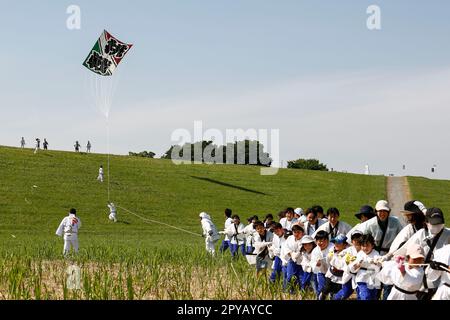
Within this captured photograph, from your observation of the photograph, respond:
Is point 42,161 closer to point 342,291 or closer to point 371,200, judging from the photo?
point 371,200


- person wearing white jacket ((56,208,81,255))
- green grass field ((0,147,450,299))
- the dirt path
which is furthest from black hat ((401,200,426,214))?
the dirt path

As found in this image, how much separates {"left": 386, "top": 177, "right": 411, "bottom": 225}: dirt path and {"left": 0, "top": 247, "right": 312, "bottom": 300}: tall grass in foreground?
40.9 meters

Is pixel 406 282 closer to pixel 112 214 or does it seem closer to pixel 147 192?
pixel 112 214

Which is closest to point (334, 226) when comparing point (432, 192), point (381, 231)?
point (381, 231)

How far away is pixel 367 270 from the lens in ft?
36.4

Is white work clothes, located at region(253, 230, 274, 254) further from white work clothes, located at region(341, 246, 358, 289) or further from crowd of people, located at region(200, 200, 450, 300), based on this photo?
white work clothes, located at region(341, 246, 358, 289)

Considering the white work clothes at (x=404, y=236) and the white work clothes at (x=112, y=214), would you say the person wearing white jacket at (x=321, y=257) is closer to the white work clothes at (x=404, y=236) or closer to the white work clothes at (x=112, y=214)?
the white work clothes at (x=404, y=236)

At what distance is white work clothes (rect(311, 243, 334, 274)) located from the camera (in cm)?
1277

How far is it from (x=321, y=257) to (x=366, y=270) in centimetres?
187

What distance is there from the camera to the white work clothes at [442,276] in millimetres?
8695

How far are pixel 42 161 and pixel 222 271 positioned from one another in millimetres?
61438

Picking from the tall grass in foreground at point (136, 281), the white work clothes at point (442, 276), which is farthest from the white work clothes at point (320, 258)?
the white work clothes at point (442, 276)
